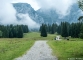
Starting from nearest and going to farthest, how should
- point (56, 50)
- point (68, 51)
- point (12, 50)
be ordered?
point (68, 51) → point (12, 50) → point (56, 50)

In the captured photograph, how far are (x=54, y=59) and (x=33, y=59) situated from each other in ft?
8.86

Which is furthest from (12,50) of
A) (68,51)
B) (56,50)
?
(68,51)

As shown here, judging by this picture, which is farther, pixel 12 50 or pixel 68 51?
pixel 12 50

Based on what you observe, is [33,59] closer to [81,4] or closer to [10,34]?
[81,4]

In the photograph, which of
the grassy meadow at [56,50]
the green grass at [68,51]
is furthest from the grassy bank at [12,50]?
the green grass at [68,51]

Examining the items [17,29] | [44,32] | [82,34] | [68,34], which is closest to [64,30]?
[68,34]

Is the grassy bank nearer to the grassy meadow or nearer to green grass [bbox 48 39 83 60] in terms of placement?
the grassy meadow

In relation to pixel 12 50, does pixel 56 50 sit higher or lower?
lower

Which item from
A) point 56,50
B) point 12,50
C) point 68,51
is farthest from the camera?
point 56,50

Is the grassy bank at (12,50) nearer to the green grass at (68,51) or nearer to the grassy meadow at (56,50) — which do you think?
the grassy meadow at (56,50)

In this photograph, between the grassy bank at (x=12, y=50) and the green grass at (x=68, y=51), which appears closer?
the green grass at (x=68, y=51)

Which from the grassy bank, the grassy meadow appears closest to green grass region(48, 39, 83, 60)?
the grassy meadow

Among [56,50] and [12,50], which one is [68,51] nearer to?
[56,50]

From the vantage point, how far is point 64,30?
170000 mm
